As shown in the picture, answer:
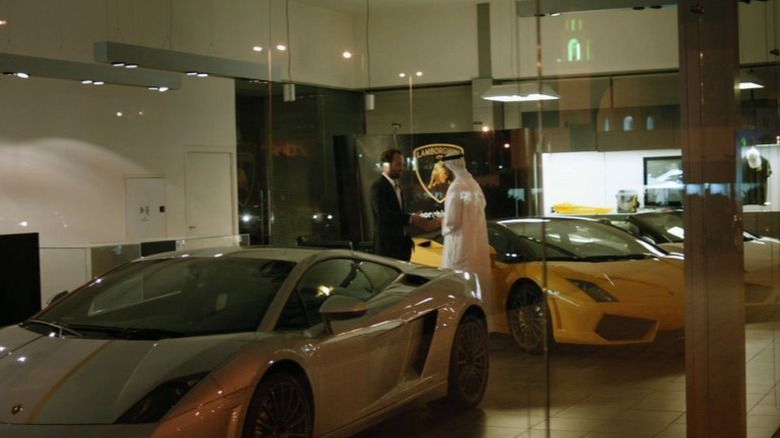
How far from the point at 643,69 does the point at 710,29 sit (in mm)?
411

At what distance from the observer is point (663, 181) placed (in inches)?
208

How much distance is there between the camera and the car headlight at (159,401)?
3.68 m

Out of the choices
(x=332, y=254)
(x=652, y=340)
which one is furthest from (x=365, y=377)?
(x=652, y=340)

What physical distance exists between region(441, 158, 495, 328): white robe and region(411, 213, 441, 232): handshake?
37 mm


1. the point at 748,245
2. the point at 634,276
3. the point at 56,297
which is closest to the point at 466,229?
the point at 634,276

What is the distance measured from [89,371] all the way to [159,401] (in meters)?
0.33

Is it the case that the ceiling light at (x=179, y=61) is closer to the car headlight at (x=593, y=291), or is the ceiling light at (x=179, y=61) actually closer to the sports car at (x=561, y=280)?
the sports car at (x=561, y=280)

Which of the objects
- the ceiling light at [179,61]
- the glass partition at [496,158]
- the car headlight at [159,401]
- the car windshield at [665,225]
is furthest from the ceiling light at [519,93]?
the car headlight at [159,401]

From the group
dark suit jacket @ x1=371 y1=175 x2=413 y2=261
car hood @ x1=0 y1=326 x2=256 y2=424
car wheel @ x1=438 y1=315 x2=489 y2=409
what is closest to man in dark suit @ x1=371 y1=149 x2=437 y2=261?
dark suit jacket @ x1=371 y1=175 x2=413 y2=261

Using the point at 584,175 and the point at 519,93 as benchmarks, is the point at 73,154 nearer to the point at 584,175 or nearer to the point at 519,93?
the point at 519,93

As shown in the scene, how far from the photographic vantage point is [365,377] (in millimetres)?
4504

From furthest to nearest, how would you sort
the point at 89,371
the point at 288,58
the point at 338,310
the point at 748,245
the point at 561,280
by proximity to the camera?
the point at 748,245
the point at 288,58
the point at 561,280
the point at 338,310
the point at 89,371

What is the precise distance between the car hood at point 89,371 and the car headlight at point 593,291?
5.79 feet

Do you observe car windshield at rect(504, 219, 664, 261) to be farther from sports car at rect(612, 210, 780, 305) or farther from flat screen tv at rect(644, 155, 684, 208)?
flat screen tv at rect(644, 155, 684, 208)
